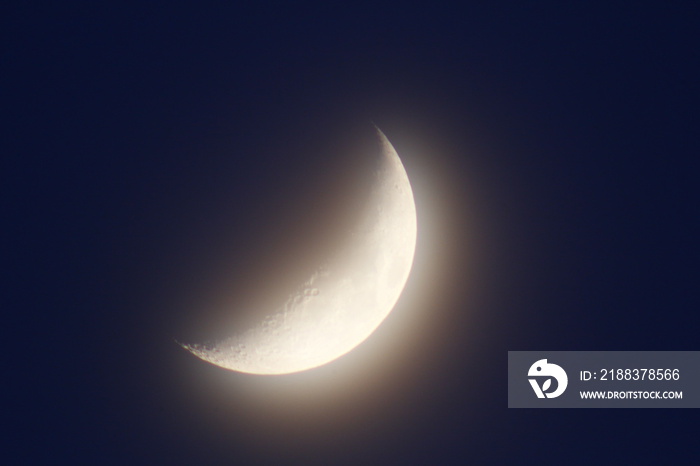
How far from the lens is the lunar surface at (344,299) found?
10.2 feet

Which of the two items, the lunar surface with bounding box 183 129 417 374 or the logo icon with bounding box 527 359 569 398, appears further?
the logo icon with bounding box 527 359 569 398

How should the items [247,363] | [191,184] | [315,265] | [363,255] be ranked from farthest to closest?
[247,363] < [363,255] < [315,265] < [191,184]

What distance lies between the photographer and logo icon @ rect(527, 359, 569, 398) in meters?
4.41

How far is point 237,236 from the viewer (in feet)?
8.87

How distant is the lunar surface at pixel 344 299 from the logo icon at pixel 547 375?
2.25 metres

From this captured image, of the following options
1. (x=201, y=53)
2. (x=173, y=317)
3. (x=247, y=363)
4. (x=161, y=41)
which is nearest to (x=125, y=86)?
(x=161, y=41)

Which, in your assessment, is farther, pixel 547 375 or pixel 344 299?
pixel 547 375

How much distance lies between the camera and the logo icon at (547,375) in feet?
14.5

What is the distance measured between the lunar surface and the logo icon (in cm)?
225

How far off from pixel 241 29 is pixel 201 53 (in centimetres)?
35

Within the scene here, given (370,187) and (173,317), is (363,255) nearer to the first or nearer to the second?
(370,187)

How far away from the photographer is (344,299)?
10.6 ft

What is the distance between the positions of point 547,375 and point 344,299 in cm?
300

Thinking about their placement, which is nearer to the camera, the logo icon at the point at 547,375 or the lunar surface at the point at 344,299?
the lunar surface at the point at 344,299
